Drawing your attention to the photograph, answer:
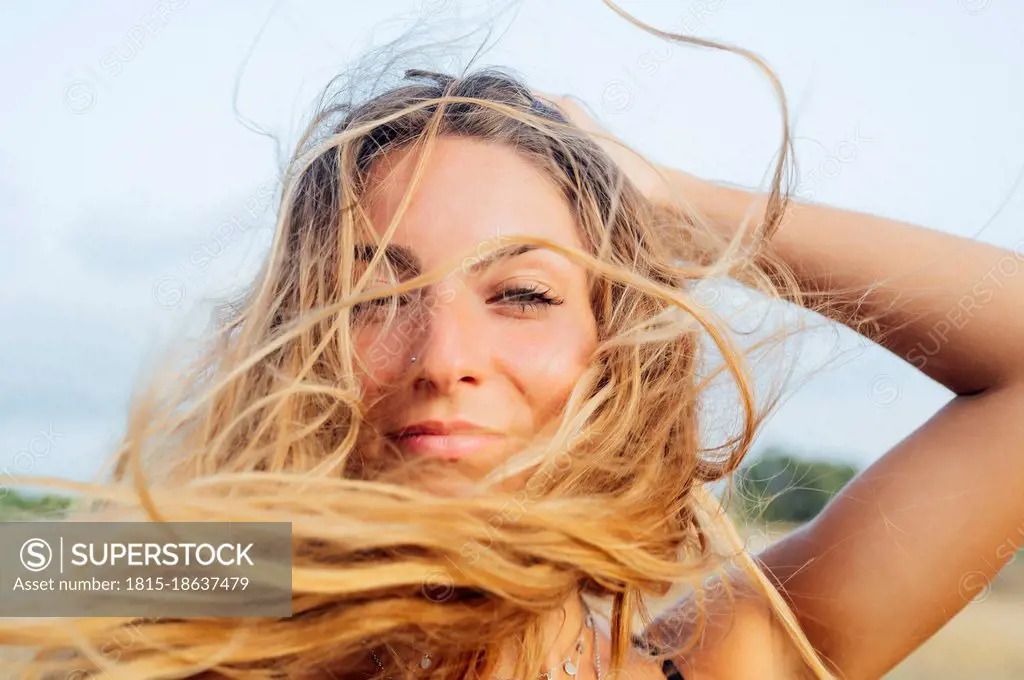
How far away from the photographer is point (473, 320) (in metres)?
1.45

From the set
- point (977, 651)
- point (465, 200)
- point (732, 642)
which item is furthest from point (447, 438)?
point (977, 651)

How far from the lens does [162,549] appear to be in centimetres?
125

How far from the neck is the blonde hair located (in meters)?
0.04

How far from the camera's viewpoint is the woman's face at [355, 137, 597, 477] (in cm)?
139

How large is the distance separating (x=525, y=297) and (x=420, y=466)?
34 centimetres

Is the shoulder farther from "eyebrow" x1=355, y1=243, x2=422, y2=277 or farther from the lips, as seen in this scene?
"eyebrow" x1=355, y1=243, x2=422, y2=277

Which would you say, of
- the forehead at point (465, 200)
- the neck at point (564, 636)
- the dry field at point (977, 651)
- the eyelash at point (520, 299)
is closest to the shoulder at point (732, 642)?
the neck at point (564, 636)

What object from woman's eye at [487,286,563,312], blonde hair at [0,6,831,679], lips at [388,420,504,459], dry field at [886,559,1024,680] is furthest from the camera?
dry field at [886,559,1024,680]

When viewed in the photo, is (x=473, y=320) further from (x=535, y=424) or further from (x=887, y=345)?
(x=887, y=345)

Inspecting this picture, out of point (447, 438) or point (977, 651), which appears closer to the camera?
point (447, 438)

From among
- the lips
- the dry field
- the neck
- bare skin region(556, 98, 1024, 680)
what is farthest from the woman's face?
the dry field

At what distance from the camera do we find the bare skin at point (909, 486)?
1531mm

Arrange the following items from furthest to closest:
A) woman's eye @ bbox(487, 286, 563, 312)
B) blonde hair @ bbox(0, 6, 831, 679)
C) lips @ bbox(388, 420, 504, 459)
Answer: woman's eye @ bbox(487, 286, 563, 312) < lips @ bbox(388, 420, 504, 459) < blonde hair @ bbox(0, 6, 831, 679)

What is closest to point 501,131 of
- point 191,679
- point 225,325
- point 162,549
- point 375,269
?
point 375,269
